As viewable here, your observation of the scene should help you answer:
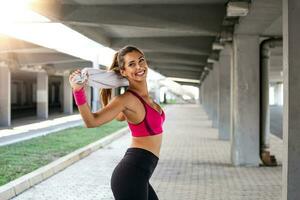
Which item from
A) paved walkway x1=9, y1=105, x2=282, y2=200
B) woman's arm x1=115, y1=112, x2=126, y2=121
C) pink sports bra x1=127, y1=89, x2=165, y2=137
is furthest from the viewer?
paved walkway x1=9, y1=105, x2=282, y2=200

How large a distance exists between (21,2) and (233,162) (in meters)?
6.08

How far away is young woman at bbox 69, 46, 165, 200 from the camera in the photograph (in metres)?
3.67

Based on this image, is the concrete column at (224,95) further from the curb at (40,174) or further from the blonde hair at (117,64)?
the blonde hair at (117,64)

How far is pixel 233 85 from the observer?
1324 centimetres

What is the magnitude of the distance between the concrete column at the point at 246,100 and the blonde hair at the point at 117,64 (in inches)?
348

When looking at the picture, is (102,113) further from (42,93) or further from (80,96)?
(42,93)

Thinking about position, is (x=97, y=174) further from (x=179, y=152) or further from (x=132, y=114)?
(x=132, y=114)

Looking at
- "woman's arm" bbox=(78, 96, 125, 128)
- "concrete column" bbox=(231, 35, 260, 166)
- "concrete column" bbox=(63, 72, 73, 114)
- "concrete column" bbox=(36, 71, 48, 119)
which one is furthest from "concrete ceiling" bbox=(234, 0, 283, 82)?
"concrete column" bbox=(63, 72, 73, 114)

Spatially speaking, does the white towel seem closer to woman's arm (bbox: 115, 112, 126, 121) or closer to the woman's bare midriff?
woman's arm (bbox: 115, 112, 126, 121)

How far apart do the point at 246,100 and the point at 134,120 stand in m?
9.20

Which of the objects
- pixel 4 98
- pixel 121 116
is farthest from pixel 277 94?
pixel 121 116

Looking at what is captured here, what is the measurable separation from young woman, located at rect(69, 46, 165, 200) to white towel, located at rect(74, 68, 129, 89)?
0.05 meters

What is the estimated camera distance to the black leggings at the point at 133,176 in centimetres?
368

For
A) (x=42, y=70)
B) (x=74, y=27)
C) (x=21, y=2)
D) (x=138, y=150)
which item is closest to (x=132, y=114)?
(x=138, y=150)
